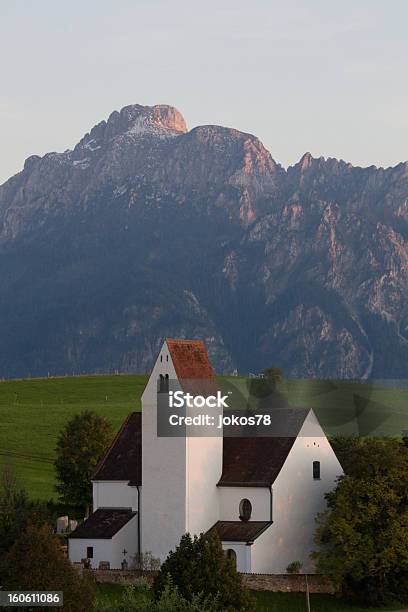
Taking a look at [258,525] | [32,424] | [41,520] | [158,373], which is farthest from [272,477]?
[32,424]

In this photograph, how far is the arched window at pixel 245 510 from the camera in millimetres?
104000

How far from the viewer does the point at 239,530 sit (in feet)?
336

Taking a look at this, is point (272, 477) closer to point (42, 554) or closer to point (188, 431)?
point (188, 431)

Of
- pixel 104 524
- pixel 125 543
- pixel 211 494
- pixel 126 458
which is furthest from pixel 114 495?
pixel 211 494

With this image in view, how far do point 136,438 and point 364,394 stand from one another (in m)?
84.3

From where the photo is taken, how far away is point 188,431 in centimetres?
10275

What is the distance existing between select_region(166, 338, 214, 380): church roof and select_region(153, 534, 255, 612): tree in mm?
21776

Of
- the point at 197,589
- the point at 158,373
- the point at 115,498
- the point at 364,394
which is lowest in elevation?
the point at 197,589

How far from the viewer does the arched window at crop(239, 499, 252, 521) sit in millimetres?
104000

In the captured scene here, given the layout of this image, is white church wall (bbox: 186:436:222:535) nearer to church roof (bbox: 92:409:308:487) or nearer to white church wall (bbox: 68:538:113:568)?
church roof (bbox: 92:409:308:487)

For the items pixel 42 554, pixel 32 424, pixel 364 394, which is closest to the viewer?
pixel 42 554

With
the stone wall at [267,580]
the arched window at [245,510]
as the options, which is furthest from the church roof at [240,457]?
the stone wall at [267,580]

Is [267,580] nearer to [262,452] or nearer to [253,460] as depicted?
[253,460]

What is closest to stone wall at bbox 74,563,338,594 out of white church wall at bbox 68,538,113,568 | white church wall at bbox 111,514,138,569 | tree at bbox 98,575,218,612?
white church wall at bbox 68,538,113,568
